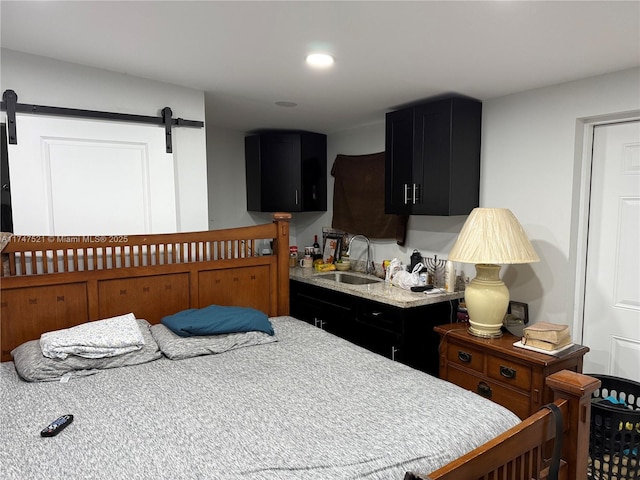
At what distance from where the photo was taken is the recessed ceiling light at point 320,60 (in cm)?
206

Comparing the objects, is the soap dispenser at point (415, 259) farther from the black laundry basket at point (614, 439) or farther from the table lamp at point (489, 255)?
the black laundry basket at point (614, 439)

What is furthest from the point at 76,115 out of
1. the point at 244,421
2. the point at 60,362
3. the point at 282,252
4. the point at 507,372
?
the point at 507,372

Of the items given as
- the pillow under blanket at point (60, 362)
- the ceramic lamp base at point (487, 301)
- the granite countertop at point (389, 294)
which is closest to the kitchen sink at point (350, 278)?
the granite countertop at point (389, 294)

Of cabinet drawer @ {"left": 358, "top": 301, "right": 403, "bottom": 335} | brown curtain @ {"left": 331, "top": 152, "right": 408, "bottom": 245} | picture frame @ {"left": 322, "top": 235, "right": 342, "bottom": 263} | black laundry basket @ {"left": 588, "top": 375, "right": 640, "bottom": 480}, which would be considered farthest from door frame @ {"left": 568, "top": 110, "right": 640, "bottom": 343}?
picture frame @ {"left": 322, "top": 235, "right": 342, "bottom": 263}

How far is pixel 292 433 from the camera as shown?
1.29 meters

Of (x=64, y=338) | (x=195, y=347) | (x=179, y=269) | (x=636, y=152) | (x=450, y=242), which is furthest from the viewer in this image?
(x=450, y=242)

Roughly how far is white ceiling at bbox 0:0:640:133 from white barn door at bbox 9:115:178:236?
362 millimetres

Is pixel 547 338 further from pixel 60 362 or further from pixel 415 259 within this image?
pixel 60 362

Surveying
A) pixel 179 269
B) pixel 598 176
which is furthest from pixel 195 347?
pixel 598 176

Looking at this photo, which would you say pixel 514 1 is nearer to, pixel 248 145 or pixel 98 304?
pixel 98 304

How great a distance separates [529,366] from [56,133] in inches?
108

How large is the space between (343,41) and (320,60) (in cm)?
27

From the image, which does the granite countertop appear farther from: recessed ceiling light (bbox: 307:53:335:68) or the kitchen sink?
recessed ceiling light (bbox: 307:53:335:68)

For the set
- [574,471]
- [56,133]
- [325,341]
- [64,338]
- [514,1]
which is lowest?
[574,471]
